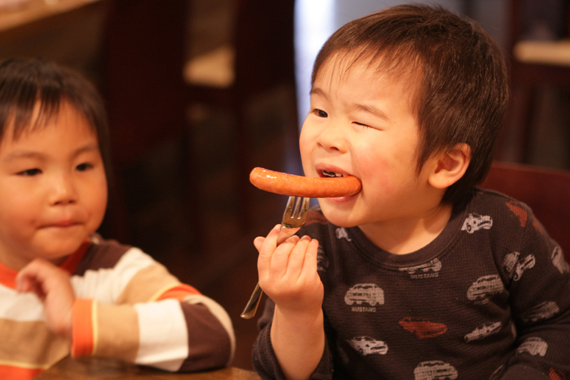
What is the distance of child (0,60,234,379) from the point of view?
37.9 inches

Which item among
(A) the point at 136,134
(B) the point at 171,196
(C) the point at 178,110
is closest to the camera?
(A) the point at 136,134

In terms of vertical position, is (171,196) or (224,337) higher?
(224,337)

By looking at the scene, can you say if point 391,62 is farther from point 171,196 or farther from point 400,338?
point 171,196

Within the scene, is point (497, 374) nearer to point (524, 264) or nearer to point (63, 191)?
point (524, 264)

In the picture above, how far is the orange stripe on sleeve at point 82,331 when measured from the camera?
0.93m

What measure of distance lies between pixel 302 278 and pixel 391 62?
0.33 meters

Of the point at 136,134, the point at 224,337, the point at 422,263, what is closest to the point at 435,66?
the point at 422,263

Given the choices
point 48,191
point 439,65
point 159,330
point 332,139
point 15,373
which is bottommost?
point 15,373

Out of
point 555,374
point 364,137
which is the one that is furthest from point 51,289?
point 555,374

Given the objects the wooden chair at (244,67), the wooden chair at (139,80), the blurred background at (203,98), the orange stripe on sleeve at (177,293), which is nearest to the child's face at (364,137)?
the orange stripe on sleeve at (177,293)

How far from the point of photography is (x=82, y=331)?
0.93 meters

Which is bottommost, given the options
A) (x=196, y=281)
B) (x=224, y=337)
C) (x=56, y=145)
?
(x=196, y=281)

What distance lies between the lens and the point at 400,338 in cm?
96

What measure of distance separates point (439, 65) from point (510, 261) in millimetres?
332
